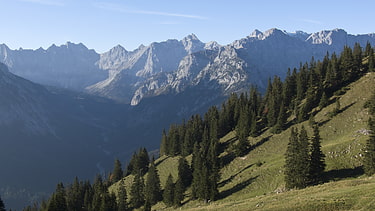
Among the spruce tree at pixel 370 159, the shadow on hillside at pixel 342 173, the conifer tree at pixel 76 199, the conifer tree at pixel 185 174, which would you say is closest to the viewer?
the spruce tree at pixel 370 159

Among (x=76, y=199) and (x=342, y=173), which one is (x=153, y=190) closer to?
(x=76, y=199)

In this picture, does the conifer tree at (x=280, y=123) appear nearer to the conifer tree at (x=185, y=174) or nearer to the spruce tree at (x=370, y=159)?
the conifer tree at (x=185, y=174)

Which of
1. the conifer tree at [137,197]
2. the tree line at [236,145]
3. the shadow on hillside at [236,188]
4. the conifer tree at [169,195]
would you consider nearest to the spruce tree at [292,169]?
the tree line at [236,145]

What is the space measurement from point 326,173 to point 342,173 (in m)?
2.94

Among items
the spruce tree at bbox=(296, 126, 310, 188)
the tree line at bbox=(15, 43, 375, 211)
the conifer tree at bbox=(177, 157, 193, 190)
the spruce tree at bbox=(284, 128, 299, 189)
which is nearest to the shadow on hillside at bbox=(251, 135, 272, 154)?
the tree line at bbox=(15, 43, 375, 211)

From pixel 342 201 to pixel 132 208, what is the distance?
72.6 metres

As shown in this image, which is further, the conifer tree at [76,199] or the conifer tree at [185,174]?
the conifer tree at [76,199]

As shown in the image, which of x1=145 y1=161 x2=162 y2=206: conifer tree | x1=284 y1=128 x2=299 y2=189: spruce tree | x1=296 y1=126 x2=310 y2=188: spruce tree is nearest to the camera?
x1=296 y1=126 x2=310 y2=188: spruce tree

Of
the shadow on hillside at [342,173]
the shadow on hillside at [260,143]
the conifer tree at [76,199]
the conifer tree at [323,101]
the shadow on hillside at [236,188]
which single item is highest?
the conifer tree at [323,101]

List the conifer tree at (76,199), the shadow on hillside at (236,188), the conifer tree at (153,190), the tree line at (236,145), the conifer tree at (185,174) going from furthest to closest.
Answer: the conifer tree at (76,199) < the conifer tree at (185,174) < the conifer tree at (153,190) < the shadow on hillside at (236,188) < the tree line at (236,145)

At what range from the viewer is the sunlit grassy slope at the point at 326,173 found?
3791 centimetres

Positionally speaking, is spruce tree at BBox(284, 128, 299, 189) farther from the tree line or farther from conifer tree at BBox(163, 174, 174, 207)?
conifer tree at BBox(163, 174, 174, 207)

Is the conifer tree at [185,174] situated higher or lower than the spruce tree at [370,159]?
higher

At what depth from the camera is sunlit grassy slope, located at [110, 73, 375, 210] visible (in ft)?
124
